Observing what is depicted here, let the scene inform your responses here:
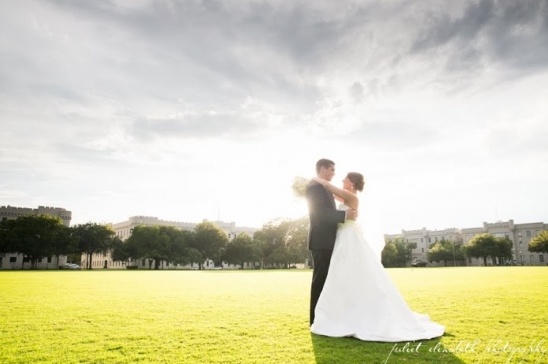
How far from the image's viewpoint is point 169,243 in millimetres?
A: 94125

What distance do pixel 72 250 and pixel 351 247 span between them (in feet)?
307

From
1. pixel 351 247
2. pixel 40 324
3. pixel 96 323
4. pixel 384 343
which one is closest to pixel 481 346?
pixel 384 343

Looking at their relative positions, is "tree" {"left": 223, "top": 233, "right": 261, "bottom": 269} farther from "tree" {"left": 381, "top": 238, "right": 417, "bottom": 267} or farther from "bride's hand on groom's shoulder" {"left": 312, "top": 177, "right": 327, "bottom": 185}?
"bride's hand on groom's shoulder" {"left": 312, "top": 177, "right": 327, "bottom": 185}

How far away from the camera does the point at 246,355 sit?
5.05 m

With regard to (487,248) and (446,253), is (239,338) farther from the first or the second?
(446,253)

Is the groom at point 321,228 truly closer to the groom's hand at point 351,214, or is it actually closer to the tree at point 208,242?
the groom's hand at point 351,214

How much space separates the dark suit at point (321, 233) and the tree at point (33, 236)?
89.0 metres

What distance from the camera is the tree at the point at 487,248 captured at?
114m

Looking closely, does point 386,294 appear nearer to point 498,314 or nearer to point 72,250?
point 498,314

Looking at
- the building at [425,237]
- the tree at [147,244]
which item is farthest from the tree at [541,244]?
the tree at [147,244]

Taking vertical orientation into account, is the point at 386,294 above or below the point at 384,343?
above

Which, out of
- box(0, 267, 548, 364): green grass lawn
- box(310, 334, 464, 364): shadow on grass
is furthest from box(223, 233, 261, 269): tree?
box(310, 334, 464, 364): shadow on grass

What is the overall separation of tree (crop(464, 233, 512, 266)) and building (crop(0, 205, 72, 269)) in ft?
419

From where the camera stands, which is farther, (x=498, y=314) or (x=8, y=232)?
(x=8, y=232)
